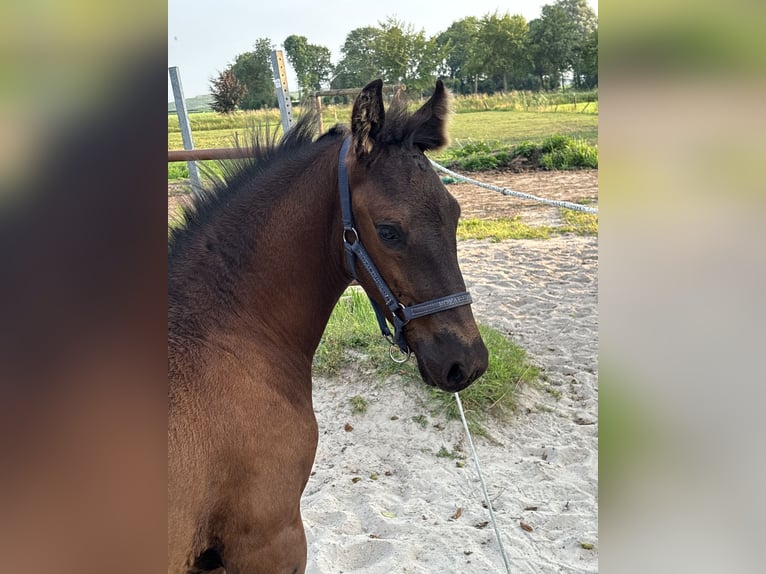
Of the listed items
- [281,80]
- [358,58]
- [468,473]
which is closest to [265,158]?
[468,473]

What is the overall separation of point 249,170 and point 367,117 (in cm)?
49

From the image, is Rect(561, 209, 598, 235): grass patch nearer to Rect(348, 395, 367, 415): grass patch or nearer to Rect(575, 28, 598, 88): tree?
Rect(348, 395, 367, 415): grass patch

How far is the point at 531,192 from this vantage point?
29.7 ft

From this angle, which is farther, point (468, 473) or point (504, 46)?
point (504, 46)

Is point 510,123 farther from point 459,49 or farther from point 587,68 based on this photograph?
point 587,68

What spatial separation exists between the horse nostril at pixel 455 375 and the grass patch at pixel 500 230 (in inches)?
234

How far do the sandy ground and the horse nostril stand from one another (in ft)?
4.55

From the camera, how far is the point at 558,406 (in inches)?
155

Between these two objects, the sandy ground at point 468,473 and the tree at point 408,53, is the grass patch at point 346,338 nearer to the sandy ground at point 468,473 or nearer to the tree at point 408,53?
the sandy ground at point 468,473

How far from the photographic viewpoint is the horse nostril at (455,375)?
5.48 ft

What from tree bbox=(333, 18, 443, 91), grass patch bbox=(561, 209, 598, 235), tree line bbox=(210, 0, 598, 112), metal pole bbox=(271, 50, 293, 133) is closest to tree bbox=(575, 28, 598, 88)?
tree line bbox=(210, 0, 598, 112)

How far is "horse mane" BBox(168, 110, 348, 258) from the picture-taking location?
72.3 inches
